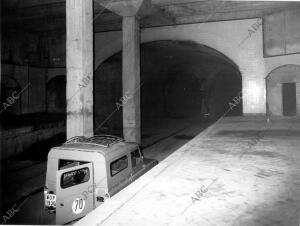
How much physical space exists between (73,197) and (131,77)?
10.1 m

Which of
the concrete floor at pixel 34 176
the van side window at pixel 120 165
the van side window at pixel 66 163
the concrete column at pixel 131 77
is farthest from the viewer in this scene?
the concrete column at pixel 131 77

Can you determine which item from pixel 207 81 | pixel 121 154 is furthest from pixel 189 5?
pixel 207 81

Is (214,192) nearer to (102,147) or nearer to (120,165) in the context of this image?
Result: (102,147)

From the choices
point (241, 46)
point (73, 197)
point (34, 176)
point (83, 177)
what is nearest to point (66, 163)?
point (83, 177)

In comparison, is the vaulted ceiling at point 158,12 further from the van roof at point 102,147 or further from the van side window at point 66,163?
the van side window at point 66,163

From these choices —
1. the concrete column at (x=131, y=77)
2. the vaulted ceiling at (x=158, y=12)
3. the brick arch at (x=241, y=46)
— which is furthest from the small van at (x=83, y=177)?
the brick arch at (x=241, y=46)

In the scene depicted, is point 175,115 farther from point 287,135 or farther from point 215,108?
point 287,135

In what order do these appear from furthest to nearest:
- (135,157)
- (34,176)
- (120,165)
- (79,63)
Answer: (34,176)
(79,63)
(135,157)
(120,165)

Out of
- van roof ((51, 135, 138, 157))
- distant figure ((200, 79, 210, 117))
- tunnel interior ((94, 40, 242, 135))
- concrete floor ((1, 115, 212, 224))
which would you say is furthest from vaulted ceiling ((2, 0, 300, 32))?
distant figure ((200, 79, 210, 117))

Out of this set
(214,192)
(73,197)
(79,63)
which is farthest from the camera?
(79,63)

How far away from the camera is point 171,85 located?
28.4 metres

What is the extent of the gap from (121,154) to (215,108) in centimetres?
2234

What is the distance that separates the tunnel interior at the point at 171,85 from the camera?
20484 mm

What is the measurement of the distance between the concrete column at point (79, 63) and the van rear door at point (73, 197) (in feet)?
12.0
